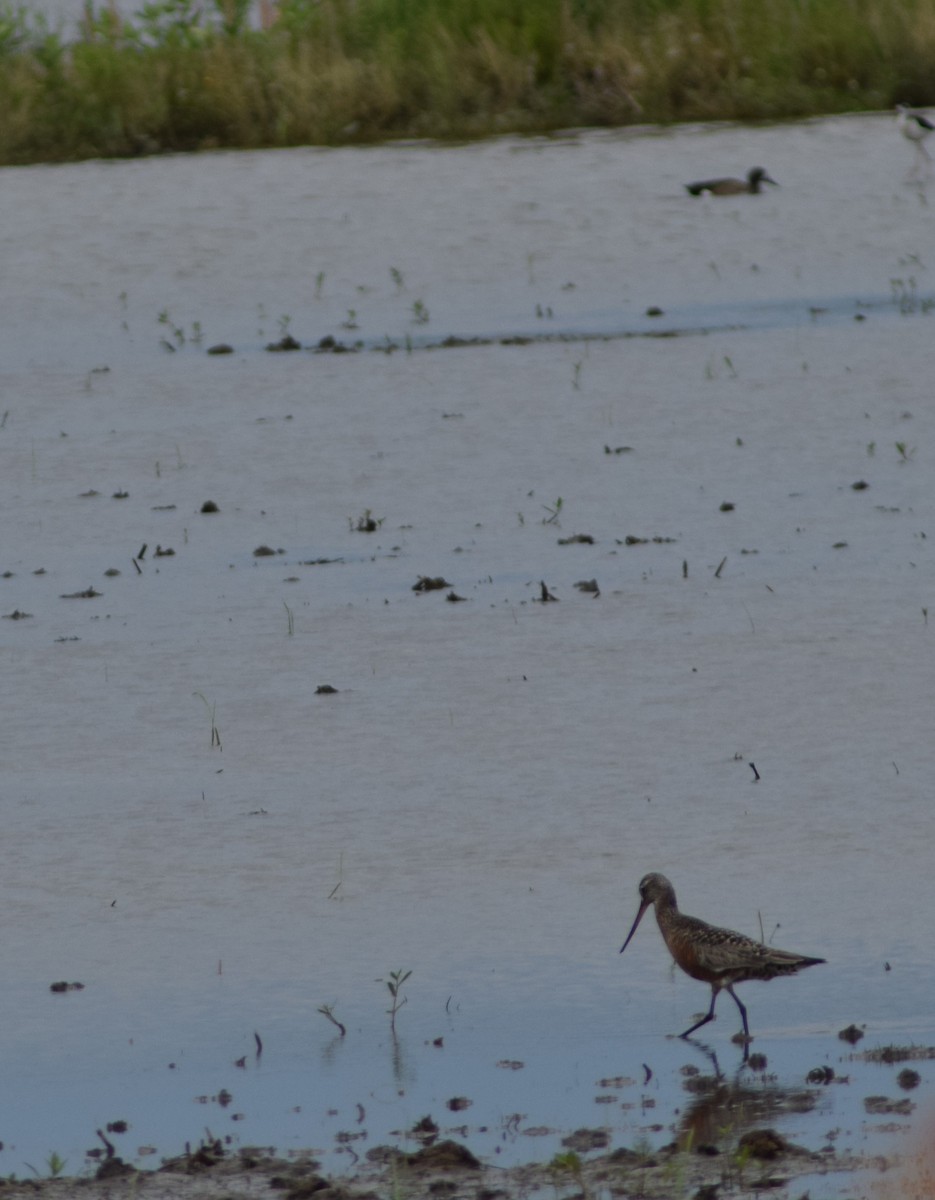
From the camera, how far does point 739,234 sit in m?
20.4

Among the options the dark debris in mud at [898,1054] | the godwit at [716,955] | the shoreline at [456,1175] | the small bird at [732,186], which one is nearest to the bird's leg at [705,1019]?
the godwit at [716,955]

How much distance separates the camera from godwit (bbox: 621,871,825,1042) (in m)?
5.38

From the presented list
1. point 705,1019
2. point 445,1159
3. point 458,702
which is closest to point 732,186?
point 458,702

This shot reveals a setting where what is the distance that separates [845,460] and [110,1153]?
26.0 ft

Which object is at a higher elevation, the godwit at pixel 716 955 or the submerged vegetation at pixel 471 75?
the godwit at pixel 716 955

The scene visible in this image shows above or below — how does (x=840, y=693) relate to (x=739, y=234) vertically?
above

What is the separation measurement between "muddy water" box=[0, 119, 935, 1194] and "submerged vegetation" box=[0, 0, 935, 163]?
9850mm

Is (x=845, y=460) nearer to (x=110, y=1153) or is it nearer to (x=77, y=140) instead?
(x=110, y=1153)

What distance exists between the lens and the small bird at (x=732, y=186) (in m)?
21.8

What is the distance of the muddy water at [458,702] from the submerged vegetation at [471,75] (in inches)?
388

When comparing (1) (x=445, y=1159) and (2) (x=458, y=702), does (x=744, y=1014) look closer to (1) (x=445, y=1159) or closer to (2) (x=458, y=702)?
(1) (x=445, y=1159)

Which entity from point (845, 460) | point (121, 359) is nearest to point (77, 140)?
point (121, 359)

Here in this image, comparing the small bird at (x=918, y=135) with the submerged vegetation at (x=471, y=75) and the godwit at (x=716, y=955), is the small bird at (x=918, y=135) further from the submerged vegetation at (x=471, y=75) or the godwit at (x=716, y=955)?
the godwit at (x=716, y=955)

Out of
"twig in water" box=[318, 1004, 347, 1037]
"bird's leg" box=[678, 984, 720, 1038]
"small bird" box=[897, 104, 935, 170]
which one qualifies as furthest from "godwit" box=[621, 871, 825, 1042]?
"small bird" box=[897, 104, 935, 170]
